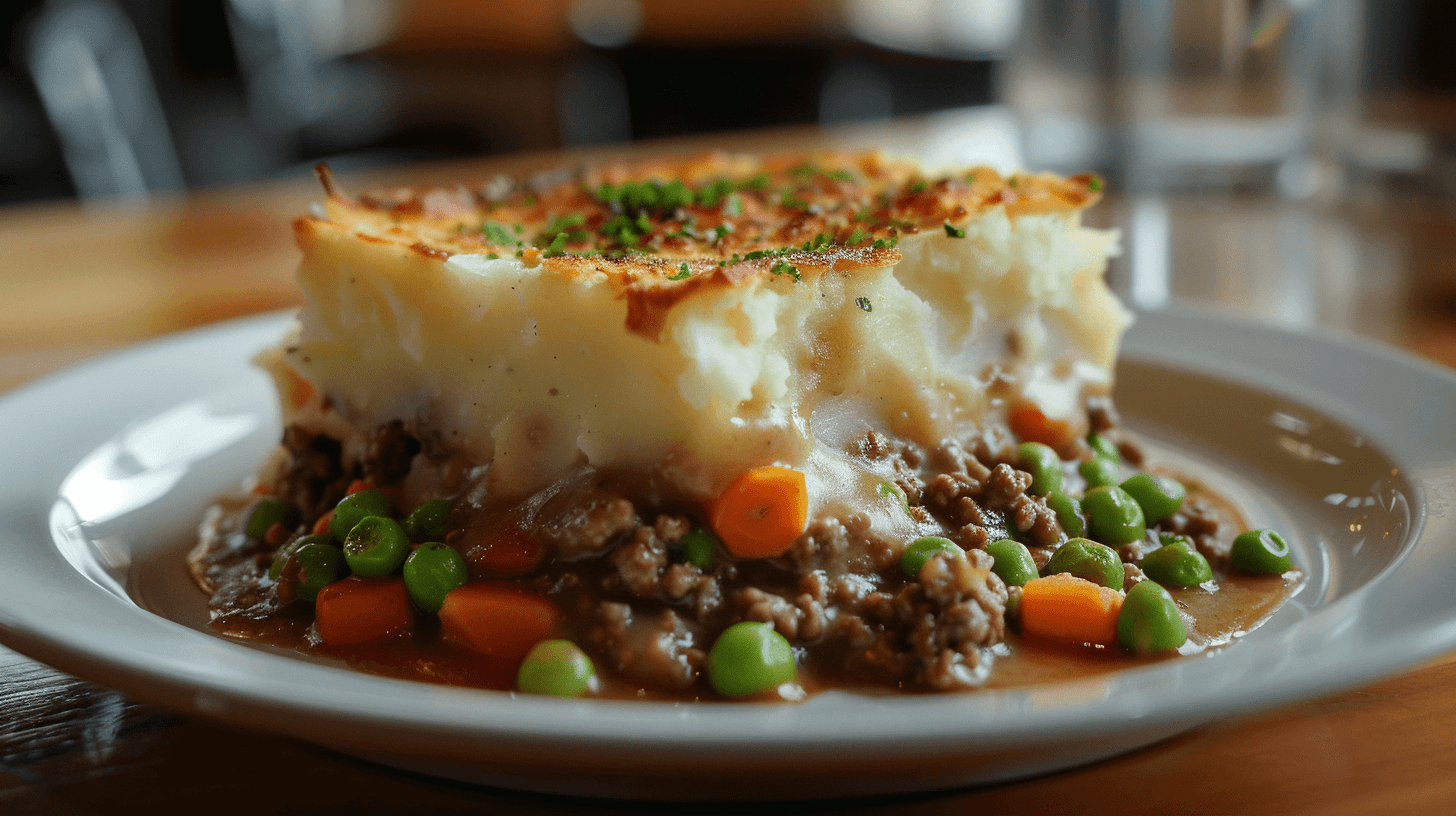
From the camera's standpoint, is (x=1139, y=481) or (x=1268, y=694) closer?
(x=1268, y=694)

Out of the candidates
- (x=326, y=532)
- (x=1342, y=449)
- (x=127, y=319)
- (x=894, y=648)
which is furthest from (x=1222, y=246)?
(x=127, y=319)

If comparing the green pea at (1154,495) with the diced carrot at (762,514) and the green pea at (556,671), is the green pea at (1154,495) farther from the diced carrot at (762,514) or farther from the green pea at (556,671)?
the green pea at (556,671)

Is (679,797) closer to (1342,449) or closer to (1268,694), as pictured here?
(1268,694)

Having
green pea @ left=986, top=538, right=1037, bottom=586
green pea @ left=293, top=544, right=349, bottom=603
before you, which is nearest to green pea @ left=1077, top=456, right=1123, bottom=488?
green pea @ left=986, top=538, right=1037, bottom=586

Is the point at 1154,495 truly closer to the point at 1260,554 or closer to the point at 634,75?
the point at 1260,554

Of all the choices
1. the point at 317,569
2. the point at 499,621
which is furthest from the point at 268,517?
the point at 499,621

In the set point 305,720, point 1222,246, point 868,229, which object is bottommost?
point 1222,246
